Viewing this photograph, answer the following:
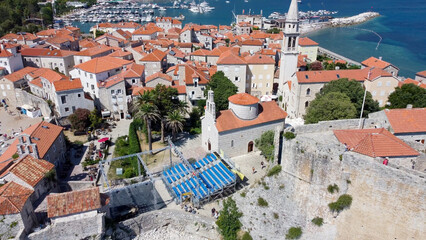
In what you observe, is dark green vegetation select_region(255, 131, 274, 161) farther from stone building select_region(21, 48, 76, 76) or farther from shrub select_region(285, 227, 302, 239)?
stone building select_region(21, 48, 76, 76)

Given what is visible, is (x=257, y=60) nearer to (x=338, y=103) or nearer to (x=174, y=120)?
(x=338, y=103)

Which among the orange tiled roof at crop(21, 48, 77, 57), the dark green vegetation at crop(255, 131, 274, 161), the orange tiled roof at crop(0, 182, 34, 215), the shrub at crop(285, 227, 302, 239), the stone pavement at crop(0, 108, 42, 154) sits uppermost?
the orange tiled roof at crop(21, 48, 77, 57)

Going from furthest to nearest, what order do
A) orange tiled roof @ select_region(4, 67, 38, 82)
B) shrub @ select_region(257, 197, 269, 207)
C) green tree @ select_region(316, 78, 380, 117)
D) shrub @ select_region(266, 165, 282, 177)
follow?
orange tiled roof @ select_region(4, 67, 38, 82) < green tree @ select_region(316, 78, 380, 117) < shrub @ select_region(266, 165, 282, 177) < shrub @ select_region(257, 197, 269, 207)

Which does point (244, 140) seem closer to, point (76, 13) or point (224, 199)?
point (224, 199)

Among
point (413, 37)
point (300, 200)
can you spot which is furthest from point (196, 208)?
point (413, 37)

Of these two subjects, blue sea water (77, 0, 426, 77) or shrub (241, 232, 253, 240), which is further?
blue sea water (77, 0, 426, 77)

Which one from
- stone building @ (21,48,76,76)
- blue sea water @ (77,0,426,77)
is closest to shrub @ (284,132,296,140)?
stone building @ (21,48,76,76)
